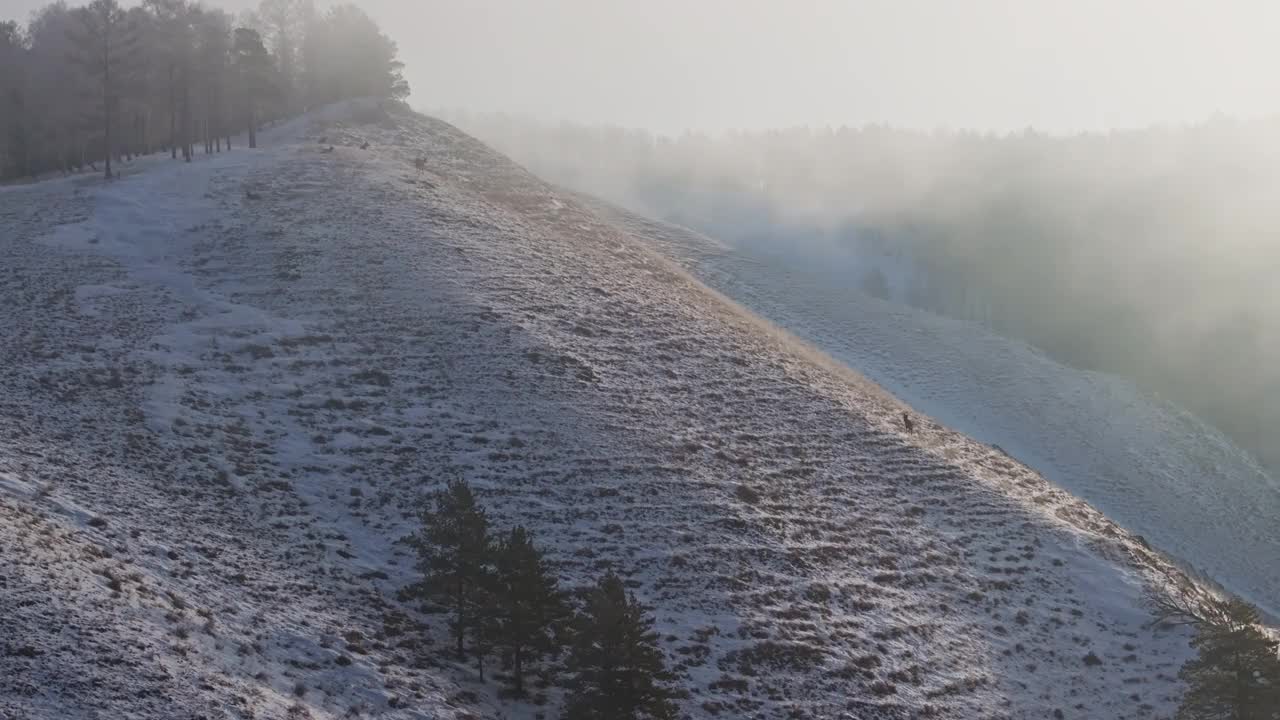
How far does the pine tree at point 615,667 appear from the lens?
14984mm

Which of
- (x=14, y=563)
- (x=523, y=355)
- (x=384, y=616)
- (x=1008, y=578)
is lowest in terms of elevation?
(x=1008, y=578)

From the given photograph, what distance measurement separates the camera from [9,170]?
6334 centimetres

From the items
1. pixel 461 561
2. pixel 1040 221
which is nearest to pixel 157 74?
pixel 461 561

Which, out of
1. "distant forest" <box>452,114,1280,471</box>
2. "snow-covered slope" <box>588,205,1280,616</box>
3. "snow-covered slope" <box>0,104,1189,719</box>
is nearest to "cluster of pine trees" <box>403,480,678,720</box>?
"snow-covered slope" <box>0,104,1189,719</box>

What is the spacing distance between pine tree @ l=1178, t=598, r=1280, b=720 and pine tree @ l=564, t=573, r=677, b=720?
11.8m

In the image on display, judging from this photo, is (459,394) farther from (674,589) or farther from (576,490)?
(674,589)

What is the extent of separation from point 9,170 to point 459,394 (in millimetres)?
55521

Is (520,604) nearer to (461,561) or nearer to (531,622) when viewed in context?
(531,622)

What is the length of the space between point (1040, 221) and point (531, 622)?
13592cm

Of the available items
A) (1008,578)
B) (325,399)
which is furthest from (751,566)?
(325,399)

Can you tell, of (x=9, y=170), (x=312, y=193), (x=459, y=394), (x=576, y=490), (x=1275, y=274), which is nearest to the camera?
(x=576, y=490)

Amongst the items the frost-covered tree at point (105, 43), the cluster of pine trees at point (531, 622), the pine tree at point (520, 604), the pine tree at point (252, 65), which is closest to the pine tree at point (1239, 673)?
the cluster of pine trees at point (531, 622)

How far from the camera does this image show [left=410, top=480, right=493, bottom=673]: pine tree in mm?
17188

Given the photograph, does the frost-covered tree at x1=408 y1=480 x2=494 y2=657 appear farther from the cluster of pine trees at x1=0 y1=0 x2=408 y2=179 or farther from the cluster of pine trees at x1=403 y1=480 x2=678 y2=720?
the cluster of pine trees at x1=0 y1=0 x2=408 y2=179
